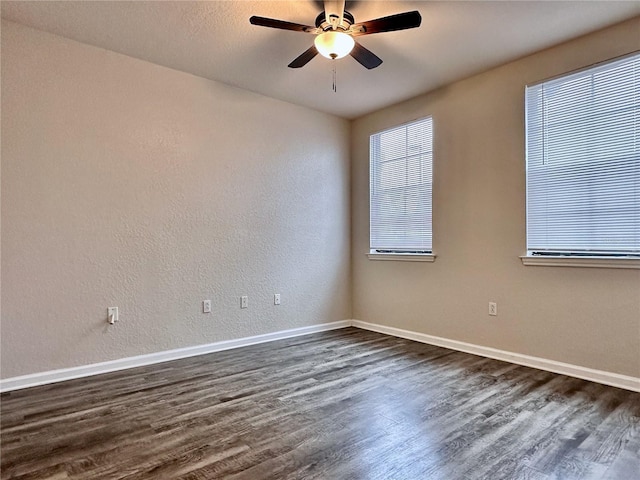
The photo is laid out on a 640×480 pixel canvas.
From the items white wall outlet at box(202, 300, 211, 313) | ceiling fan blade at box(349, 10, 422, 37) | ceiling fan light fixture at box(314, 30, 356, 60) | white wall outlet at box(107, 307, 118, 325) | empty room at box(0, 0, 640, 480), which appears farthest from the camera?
white wall outlet at box(202, 300, 211, 313)

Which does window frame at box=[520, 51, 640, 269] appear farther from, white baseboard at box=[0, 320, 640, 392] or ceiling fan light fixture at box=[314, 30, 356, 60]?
ceiling fan light fixture at box=[314, 30, 356, 60]

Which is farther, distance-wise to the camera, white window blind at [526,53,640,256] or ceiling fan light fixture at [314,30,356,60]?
white window blind at [526,53,640,256]

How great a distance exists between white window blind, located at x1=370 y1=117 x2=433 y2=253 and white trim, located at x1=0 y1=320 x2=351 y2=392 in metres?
1.47

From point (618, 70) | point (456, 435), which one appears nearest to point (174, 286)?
point (456, 435)

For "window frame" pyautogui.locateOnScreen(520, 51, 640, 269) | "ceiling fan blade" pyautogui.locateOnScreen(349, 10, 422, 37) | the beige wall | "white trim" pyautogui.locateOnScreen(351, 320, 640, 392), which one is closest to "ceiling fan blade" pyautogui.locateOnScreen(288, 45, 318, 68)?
"ceiling fan blade" pyautogui.locateOnScreen(349, 10, 422, 37)

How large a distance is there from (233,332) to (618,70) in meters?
4.02

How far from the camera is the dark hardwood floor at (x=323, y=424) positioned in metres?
1.80

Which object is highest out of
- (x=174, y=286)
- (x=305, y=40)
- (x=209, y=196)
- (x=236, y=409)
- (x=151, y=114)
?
(x=305, y=40)

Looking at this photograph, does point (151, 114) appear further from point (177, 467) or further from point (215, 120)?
point (177, 467)

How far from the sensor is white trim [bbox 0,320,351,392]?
2852mm

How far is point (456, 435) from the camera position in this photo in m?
2.09

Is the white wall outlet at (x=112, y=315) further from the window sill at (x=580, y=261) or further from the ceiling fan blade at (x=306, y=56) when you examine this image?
the window sill at (x=580, y=261)

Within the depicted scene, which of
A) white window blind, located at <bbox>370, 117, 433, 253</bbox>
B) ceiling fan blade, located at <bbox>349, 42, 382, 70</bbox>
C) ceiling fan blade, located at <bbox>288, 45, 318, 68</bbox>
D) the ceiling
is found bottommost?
white window blind, located at <bbox>370, 117, 433, 253</bbox>

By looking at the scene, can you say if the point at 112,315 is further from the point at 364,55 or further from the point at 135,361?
the point at 364,55
